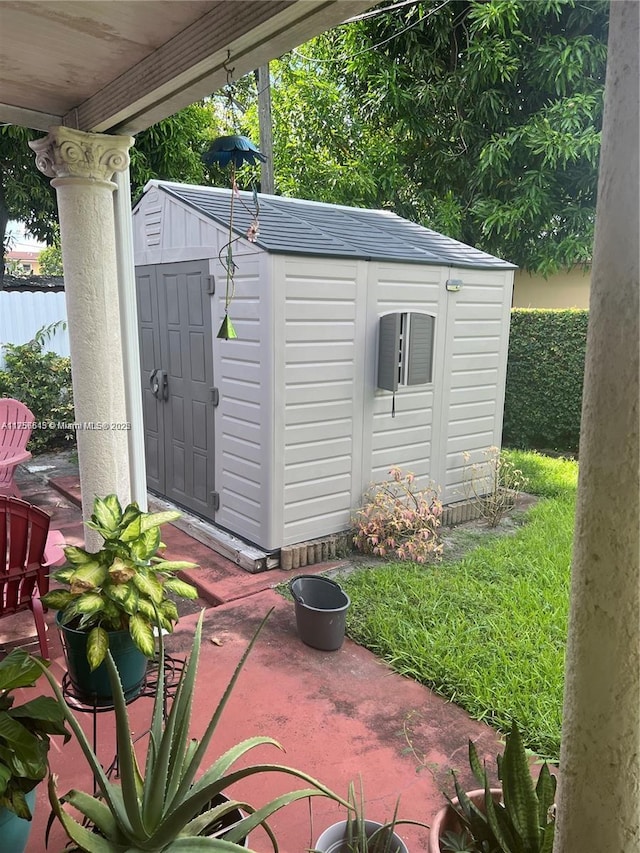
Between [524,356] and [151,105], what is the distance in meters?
7.48

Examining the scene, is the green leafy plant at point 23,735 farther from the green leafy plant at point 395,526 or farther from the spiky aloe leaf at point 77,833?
the green leafy plant at point 395,526

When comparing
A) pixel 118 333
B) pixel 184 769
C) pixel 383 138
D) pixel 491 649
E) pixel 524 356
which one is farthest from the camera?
pixel 383 138

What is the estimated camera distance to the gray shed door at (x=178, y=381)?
5160 mm

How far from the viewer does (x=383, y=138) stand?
11.7 metres

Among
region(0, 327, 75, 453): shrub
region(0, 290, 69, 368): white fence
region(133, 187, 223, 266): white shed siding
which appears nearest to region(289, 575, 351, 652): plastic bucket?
region(133, 187, 223, 266): white shed siding

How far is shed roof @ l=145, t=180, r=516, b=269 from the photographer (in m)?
4.64

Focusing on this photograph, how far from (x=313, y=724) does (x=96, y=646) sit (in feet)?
5.07

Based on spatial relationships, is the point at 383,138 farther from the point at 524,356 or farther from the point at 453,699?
the point at 453,699

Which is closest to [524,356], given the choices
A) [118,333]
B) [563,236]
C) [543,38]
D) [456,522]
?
[563,236]

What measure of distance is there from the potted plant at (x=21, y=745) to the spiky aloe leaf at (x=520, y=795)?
1.24 m

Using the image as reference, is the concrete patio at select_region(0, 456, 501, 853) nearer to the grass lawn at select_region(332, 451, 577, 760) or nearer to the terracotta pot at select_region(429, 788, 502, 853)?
the grass lawn at select_region(332, 451, 577, 760)

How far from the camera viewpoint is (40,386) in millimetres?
7945

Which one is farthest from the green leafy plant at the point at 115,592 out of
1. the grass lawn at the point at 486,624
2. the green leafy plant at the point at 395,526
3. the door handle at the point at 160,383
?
the door handle at the point at 160,383

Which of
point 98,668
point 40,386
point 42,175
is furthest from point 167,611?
point 42,175
